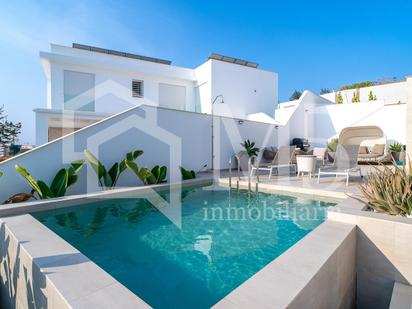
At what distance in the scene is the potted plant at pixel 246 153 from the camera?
42.4 ft

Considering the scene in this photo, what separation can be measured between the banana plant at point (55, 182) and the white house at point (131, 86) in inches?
272

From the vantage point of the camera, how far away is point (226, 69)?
1953 centimetres

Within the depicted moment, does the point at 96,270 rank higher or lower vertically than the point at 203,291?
higher

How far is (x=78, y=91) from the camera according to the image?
15.1 m

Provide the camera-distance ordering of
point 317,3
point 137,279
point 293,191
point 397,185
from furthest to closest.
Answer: point 317,3 < point 293,191 < point 397,185 < point 137,279

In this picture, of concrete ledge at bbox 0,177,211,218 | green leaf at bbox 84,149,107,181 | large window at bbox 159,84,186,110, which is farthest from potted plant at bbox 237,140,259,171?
large window at bbox 159,84,186,110

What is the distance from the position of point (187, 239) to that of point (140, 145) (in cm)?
556

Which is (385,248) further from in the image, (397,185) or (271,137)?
(271,137)

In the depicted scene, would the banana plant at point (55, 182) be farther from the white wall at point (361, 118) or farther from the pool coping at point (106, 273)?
the white wall at point (361, 118)

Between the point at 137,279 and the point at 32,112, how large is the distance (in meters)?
12.4

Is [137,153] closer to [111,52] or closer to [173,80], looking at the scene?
[173,80]

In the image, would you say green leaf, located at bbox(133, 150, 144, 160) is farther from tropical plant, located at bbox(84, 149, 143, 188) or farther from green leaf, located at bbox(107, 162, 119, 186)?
green leaf, located at bbox(107, 162, 119, 186)

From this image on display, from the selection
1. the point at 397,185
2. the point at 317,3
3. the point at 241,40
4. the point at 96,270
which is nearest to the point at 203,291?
the point at 96,270

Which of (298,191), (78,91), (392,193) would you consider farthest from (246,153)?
(78,91)
